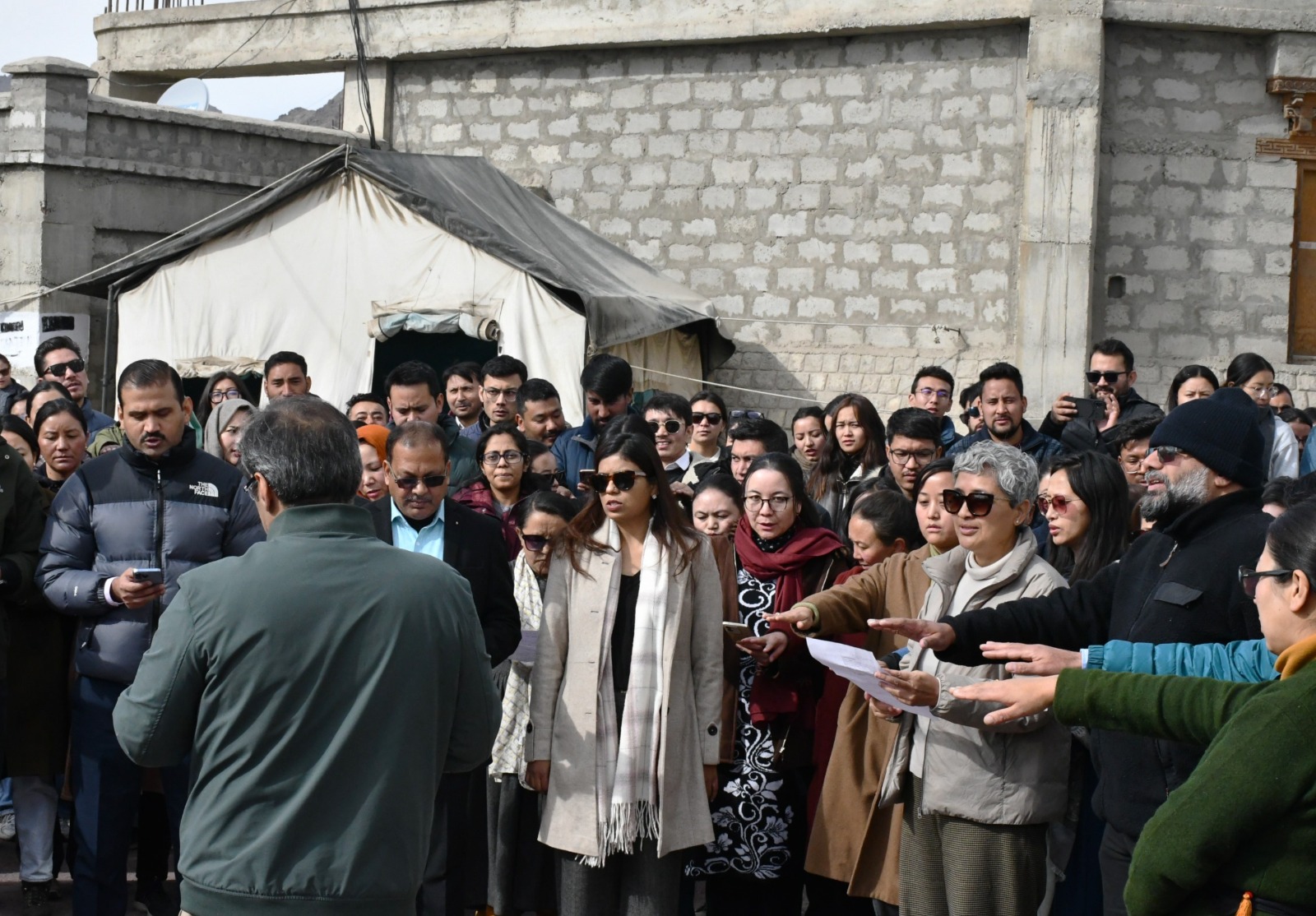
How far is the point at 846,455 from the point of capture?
7.42 m

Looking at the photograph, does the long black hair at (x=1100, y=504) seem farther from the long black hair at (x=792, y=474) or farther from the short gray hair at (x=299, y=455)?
the short gray hair at (x=299, y=455)

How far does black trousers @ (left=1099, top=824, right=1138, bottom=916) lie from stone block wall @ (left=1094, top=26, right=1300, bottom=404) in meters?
9.53

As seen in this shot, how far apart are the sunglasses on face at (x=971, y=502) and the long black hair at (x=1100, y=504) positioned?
0.66m

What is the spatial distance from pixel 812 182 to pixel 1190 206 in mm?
3291

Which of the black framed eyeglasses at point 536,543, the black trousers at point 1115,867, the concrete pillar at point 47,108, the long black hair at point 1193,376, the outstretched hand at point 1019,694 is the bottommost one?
the black trousers at point 1115,867

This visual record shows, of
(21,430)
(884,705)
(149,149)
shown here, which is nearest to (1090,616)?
(884,705)

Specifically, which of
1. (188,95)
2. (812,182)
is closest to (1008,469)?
(812,182)

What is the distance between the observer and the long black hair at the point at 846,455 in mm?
7285

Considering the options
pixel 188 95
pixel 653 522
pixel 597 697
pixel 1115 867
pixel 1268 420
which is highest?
pixel 188 95

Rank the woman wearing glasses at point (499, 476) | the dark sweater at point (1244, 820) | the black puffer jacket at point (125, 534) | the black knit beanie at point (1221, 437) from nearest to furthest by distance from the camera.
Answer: the dark sweater at point (1244, 820) < the black knit beanie at point (1221, 437) < the black puffer jacket at point (125, 534) < the woman wearing glasses at point (499, 476)

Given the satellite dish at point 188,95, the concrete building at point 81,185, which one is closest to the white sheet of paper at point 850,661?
the concrete building at point 81,185

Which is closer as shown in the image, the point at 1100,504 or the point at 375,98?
the point at 1100,504

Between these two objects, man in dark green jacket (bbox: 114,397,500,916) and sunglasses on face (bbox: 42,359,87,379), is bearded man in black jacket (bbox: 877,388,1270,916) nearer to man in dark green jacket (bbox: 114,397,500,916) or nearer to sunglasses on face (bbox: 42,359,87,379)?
man in dark green jacket (bbox: 114,397,500,916)

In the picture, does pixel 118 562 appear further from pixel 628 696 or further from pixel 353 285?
pixel 353 285
